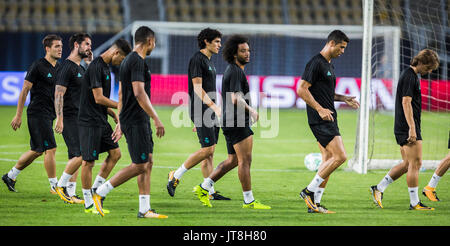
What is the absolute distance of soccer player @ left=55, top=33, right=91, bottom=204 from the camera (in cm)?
754

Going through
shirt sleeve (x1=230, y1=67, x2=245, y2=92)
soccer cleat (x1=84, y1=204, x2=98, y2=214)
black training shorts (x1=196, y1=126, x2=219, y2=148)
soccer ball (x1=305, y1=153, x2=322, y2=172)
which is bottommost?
soccer ball (x1=305, y1=153, x2=322, y2=172)

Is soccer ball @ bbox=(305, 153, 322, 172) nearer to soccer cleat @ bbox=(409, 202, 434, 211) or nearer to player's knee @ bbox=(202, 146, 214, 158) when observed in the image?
player's knee @ bbox=(202, 146, 214, 158)

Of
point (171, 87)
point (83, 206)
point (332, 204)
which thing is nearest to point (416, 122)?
point (332, 204)

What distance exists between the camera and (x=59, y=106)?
24.7ft

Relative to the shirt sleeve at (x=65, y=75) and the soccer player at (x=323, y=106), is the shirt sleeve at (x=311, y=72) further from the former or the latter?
the shirt sleeve at (x=65, y=75)

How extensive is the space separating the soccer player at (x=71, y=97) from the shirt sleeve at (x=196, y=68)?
1.22 metres

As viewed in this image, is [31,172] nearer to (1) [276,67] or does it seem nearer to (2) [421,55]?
(2) [421,55]

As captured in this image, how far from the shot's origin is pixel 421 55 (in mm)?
7379

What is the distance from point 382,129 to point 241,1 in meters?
13.3

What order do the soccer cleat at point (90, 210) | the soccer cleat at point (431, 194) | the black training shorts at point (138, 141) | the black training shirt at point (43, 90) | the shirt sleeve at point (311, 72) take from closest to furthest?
the black training shorts at point (138, 141) < the soccer cleat at point (90, 210) < the shirt sleeve at point (311, 72) < the soccer cleat at point (431, 194) < the black training shirt at point (43, 90)

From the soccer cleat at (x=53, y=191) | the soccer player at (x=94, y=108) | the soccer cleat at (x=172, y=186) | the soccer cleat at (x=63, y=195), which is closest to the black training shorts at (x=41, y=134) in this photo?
the soccer cleat at (x=53, y=191)

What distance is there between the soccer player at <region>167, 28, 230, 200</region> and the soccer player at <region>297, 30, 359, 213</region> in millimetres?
1055

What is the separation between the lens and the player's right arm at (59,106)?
24.7 ft

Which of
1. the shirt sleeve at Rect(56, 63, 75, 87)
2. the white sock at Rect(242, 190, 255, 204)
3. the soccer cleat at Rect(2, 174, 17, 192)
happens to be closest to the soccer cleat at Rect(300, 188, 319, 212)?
the white sock at Rect(242, 190, 255, 204)
